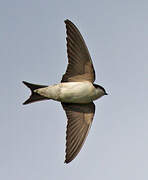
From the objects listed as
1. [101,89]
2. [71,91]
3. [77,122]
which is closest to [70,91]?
[71,91]

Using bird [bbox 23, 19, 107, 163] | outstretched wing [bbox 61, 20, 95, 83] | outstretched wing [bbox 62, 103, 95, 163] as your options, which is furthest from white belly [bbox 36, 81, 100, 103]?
outstretched wing [bbox 62, 103, 95, 163]

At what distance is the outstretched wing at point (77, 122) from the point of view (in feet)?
32.2

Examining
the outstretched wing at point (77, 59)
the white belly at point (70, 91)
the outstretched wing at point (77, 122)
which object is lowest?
the outstretched wing at point (77, 122)

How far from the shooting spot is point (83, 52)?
9625 millimetres

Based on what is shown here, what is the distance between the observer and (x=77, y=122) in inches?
398

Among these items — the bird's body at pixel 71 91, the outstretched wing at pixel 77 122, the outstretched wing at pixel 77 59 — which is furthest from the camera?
the outstretched wing at pixel 77 122

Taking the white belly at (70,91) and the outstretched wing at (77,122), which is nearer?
the white belly at (70,91)

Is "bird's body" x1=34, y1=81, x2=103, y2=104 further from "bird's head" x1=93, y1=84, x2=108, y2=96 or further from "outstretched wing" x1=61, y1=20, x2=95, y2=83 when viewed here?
"outstretched wing" x1=61, y1=20, x2=95, y2=83

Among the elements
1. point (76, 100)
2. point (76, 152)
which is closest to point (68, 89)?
point (76, 100)

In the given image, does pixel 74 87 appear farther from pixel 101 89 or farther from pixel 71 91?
pixel 101 89

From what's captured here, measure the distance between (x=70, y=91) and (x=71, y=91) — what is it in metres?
0.02

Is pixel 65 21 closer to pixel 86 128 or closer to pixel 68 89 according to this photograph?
pixel 68 89

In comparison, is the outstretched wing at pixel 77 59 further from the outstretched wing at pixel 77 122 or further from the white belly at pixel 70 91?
the outstretched wing at pixel 77 122

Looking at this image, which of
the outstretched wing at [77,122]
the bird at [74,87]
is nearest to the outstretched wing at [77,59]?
the bird at [74,87]
